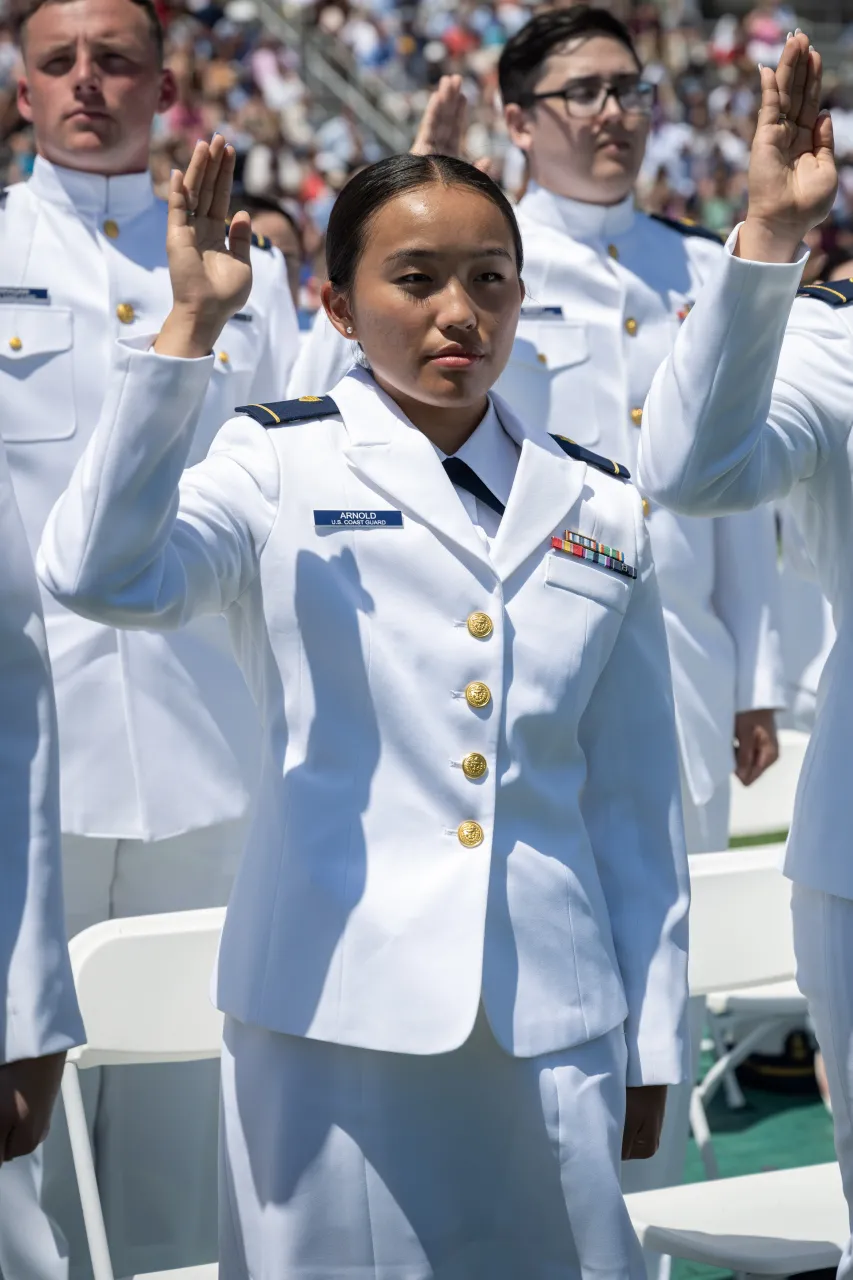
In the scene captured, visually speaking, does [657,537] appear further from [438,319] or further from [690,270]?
[438,319]

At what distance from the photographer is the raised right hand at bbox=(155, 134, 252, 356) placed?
1970 millimetres

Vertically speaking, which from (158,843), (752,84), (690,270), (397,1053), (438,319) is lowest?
(397,1053)

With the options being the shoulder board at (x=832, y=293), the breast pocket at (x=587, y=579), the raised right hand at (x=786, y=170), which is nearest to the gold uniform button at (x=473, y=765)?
the breast pocket at (x=587, y=579)

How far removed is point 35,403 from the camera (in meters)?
3.15

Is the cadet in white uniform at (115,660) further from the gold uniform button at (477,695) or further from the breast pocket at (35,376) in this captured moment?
the gold uniform button at (477,695)

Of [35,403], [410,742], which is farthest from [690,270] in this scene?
[410,742]

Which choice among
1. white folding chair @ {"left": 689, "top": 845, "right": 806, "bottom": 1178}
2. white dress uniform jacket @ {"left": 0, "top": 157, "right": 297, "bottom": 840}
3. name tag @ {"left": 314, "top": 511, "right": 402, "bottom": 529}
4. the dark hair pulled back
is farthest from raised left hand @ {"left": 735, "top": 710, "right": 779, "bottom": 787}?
name tag @ {"left": 314, "top": 511, "right": 402, "bottom": 529}

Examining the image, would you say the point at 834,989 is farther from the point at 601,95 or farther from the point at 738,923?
the point at 601,95

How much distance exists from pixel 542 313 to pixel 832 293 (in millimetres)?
1145

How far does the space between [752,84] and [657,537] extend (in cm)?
1782

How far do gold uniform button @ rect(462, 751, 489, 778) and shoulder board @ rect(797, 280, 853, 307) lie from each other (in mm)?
864

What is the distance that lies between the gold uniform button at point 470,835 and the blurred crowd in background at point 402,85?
41.3ft

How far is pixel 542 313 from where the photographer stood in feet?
11.7

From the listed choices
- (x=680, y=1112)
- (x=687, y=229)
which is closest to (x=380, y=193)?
(x=687, y=229)
